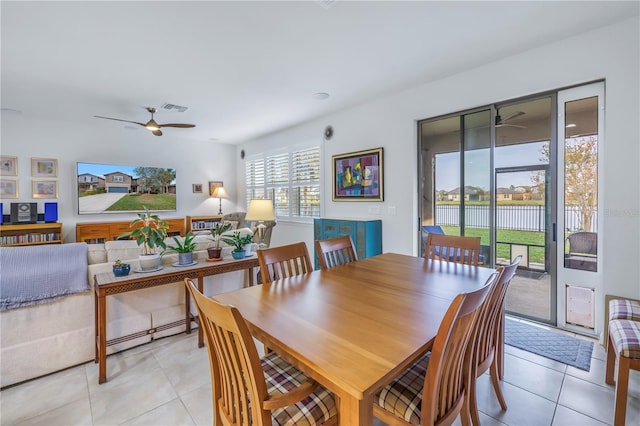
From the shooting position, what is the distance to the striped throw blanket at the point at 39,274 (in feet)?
6.26

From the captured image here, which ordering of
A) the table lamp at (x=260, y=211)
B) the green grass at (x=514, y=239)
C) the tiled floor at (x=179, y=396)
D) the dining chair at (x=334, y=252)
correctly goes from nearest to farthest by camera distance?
the tiled floor at (x=179, y=396)
the dining chair at (x=334, y=252)
the green grass at (x=514, y=239)
the table lamp at (x=260, y=211)

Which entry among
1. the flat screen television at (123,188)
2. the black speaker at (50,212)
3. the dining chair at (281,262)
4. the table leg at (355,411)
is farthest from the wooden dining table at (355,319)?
the black speaker at (50,212)

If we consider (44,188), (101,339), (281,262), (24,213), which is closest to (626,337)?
(281,262)

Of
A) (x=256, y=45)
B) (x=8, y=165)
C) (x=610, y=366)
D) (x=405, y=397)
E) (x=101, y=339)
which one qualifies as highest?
(x=256, y=45)

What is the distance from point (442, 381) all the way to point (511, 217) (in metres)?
2.56

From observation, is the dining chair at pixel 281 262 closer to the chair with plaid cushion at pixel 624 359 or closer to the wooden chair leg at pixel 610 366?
the chair with plaid cushion at pixel 624 359

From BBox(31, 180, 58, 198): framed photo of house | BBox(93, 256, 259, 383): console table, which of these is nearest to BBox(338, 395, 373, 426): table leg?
BBox(93, 256, 259, 383): console table

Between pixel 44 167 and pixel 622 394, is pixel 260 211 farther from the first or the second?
pixel 44 167

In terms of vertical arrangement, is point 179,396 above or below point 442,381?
below

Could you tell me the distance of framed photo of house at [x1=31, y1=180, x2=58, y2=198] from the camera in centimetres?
481

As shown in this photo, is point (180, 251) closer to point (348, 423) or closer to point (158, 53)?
point (158, 53)

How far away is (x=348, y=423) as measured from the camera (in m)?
0.85

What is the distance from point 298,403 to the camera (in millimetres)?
1097

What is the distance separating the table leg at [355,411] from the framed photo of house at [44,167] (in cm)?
630
